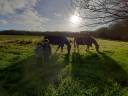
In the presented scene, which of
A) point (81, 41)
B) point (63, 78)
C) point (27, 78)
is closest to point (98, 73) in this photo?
point (63, 78)

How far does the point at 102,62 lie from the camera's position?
2395 centimetres

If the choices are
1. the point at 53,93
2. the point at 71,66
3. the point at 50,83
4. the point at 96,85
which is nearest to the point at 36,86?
the point at 50,83

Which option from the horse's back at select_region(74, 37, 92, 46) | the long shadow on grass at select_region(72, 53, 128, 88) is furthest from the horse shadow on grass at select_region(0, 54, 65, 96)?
the horse's back at select_region(74, 37, 92, 46)

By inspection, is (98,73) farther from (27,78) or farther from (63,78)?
(27,78)

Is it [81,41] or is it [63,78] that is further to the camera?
[81,41]

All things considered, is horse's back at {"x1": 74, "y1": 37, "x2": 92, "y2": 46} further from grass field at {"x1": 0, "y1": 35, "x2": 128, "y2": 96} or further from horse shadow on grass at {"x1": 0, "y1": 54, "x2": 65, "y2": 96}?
horse shadow on grass at {"x1": 0, "y1": 54, "x2": 65, "y2": 96}

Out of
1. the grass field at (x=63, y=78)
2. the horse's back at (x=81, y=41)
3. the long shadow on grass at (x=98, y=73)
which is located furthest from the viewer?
the horse's back at (x=81, y=41)

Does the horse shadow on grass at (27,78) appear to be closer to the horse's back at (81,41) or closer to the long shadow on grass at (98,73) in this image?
the long shadow on grass at (98,73)

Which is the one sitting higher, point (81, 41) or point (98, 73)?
point (81, 41)

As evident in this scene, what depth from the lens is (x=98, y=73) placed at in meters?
19.1

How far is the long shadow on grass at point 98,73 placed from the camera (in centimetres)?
1653

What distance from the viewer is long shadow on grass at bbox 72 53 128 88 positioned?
54.2 ft

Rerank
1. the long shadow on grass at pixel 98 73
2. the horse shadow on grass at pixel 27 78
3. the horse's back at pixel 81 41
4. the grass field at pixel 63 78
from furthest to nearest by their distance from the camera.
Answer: the horse's back at pixel 81 41 < the long shadow on grass at pixel 98 73 < the horse shadow on grass at pixel 27 78 < the grass field at pixel 63 78

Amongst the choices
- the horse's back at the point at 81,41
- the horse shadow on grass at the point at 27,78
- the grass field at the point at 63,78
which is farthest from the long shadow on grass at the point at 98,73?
the horse's back at the point at 81,41
